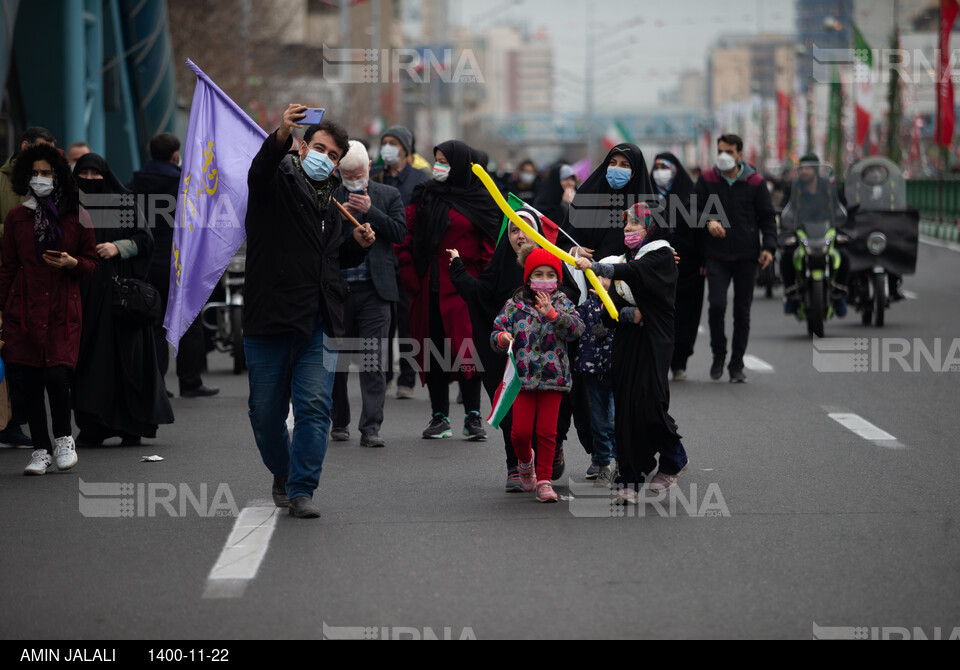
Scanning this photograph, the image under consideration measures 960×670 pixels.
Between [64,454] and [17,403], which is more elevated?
[17,403]

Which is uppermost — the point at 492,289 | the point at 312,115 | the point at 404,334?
the point at 312,115

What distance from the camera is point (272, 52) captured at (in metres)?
45.9

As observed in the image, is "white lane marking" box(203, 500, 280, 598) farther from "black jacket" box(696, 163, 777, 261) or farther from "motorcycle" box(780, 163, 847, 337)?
"motorcycle" box(780, 163, 847, 337)

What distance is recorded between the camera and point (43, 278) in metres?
9.62

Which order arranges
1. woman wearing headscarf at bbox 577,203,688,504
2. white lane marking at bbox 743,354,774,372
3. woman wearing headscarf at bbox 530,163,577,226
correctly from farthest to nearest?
woman wearing headscarf at bbox 530,163,577,226 < white lane marking at bbox 743,354,774,372 < woman wearing headscarf at bbox 577,203,688,504

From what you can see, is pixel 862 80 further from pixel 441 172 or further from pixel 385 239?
pixel 385 239

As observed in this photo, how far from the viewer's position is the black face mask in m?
10.3

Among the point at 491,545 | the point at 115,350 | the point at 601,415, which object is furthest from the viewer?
Result: the point at 115,350

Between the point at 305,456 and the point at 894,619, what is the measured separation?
323 cm

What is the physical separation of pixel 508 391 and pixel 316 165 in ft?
5.11

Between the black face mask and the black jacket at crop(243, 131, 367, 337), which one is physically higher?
the black face mask

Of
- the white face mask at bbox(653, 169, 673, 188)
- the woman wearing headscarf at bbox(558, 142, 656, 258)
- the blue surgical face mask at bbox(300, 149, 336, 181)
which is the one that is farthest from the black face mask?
the white face mask at bbox(653, 169, 673, 188)

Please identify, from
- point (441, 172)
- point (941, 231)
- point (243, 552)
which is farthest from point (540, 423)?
point (941, 231)

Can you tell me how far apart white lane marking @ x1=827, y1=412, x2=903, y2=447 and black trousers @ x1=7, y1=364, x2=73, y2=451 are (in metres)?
5.11
